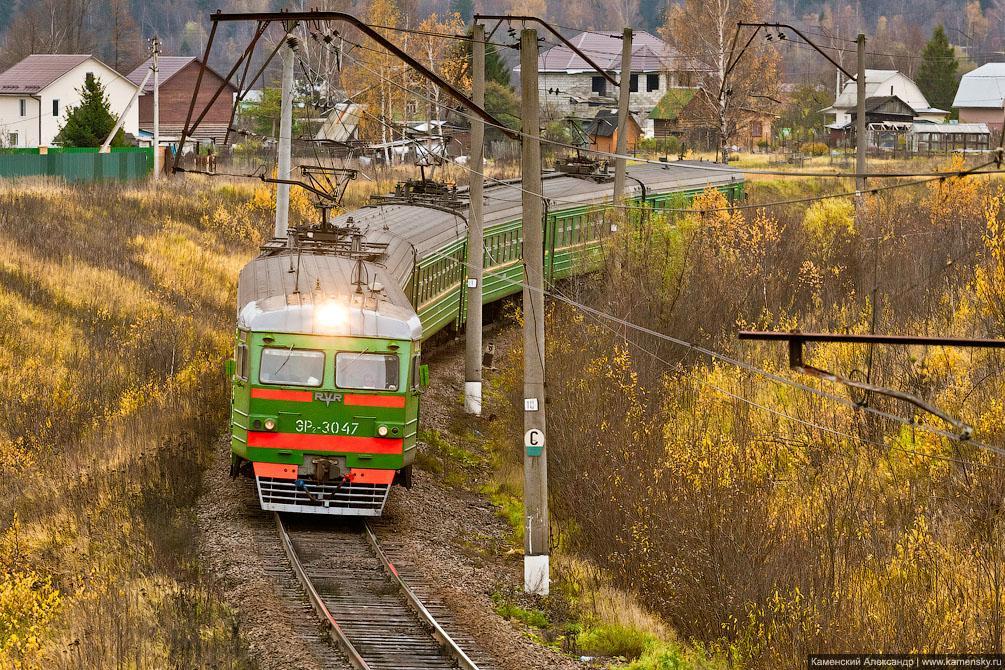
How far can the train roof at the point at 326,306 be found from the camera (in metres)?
16.0

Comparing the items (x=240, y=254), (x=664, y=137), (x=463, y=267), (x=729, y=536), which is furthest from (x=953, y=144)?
(x=729, y=536)

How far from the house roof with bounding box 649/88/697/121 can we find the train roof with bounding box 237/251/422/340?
2455 inches

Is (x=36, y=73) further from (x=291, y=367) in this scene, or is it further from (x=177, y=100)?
(x=291, y=367)

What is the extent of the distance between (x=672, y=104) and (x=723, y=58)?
18783 mm

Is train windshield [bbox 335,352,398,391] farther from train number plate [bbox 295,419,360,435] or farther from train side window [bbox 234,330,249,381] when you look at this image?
train side window [bbox 234,330,249,381]

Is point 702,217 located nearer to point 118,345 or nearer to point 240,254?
point 118,345

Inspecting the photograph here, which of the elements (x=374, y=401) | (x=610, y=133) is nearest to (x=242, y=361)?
(x=374, y=401)

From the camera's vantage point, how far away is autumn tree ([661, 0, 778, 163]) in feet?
199

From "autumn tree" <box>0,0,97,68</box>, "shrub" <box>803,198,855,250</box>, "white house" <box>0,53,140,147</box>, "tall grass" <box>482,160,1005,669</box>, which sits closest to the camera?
"tall grass" <box>482,160,1005,669</box>

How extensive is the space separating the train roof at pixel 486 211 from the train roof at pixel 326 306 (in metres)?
1.57

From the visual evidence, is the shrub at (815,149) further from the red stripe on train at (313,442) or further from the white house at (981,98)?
the red stripe on train at (313,442)

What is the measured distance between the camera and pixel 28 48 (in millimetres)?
92562

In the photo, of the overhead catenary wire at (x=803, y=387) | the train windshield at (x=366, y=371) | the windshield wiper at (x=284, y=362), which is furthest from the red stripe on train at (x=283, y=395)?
the overhead catenary wire at (x=803, y=387)

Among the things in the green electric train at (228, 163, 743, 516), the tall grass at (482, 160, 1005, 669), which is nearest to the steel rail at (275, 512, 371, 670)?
the green electric train at (228, 163, 743, 516)
